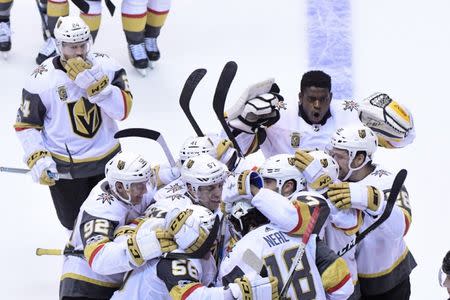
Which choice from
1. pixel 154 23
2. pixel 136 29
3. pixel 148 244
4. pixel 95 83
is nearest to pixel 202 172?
pixel 148 244

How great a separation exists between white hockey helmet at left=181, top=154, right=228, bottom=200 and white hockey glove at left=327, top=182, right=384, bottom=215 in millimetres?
469

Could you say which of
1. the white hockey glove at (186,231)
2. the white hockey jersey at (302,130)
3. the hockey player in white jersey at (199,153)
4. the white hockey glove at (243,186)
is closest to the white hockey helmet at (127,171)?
the hockey player in white jersey at (199,153)

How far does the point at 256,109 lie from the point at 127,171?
797 millimetres

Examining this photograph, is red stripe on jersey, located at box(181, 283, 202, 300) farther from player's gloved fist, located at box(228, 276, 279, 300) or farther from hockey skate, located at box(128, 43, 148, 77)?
hockey skate, located at box(128, 43, 148, 77)

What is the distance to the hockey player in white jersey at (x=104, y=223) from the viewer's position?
475 cm

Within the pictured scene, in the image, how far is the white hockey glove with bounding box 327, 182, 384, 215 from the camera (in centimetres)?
468

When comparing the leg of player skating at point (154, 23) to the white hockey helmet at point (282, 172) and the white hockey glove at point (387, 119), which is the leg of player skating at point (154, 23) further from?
the white hockey helmet at point (282, 172)

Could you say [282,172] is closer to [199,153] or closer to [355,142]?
[355,142]

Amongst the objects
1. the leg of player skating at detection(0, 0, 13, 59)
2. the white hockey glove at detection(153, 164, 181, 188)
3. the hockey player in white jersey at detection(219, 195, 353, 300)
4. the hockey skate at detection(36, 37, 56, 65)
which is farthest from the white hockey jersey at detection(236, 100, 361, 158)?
the leg of player skating at detection(0, 0, 13, 59)

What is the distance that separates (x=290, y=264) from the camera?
14.4 feet

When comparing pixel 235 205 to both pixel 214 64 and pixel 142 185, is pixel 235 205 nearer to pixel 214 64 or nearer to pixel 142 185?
pixel 142 185

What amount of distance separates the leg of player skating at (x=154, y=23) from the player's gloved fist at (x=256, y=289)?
3574 millimetres

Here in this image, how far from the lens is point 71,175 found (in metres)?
6.02

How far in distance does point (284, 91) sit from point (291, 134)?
197 cm
